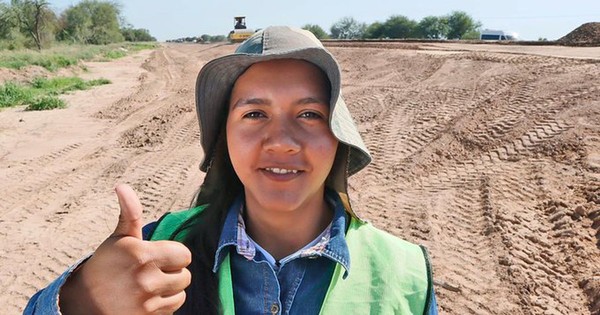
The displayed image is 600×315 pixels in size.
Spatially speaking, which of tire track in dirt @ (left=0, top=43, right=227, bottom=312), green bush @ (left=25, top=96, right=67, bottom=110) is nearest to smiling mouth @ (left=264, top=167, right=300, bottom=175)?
tire track in dirt @ (left=0, top=43, right=227, bottom=312)

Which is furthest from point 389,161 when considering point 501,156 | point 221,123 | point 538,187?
point 221,123

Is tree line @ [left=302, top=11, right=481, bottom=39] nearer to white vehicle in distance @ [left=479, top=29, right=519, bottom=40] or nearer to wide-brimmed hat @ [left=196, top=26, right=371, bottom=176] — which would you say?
white vehicle in distance @ [left=479, top=29, right=519, bottom=40]

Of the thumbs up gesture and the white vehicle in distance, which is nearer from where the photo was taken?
the thumbs up gesture

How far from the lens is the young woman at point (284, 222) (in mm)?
1261

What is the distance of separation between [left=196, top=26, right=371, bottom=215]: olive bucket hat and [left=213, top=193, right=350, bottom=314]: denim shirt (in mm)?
274

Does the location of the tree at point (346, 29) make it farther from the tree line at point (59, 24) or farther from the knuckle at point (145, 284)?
the knuckle at point (145, 284)

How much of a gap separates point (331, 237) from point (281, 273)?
0.16 m

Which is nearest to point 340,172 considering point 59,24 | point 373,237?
point 373,237

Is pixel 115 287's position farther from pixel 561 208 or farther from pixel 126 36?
pixel 126 36

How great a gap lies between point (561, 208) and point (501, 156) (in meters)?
1.43

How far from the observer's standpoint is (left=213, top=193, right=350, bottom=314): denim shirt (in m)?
1.26

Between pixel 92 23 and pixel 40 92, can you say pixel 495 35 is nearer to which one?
pixel 40 92

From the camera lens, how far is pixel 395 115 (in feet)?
25.8

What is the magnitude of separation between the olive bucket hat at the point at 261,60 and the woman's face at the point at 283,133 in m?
0.04
